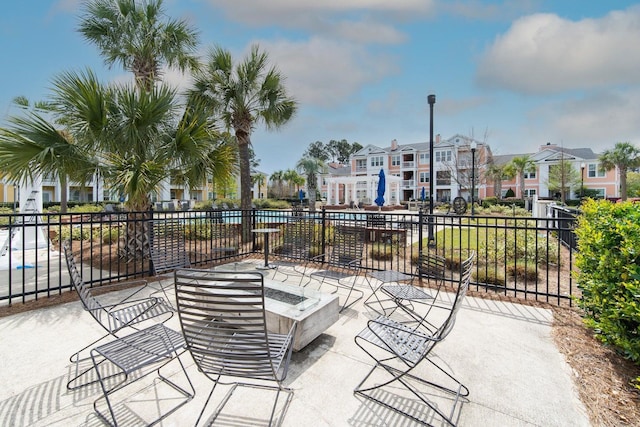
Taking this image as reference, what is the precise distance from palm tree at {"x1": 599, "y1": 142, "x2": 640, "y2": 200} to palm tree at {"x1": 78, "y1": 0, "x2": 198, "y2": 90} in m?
47.9

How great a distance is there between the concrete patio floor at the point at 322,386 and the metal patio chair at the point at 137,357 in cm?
6

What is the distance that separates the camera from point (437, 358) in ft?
10.4

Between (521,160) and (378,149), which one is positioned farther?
(378,149)

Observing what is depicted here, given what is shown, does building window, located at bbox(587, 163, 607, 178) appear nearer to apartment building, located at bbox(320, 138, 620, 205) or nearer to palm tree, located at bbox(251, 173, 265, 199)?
apartment building, located at bbox(320, 138, 620, 205)

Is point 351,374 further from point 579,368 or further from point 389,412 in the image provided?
point 579,368

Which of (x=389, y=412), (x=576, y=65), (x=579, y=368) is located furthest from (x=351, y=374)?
(x=576, y=65)

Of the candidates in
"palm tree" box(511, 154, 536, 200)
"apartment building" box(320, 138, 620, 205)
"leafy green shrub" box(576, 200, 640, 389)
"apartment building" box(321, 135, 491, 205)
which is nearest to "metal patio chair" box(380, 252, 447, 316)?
"leafy green shrub" box(576, 200, 640, 389)

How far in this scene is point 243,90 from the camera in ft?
32.9

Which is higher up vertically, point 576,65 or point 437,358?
point 576,65

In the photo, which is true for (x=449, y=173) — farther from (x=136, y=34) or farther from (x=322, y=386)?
(x=322, y=386)

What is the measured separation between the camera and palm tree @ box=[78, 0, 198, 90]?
8117 mm

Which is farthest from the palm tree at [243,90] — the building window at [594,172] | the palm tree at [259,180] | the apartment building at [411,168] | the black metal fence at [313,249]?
the building window at [594,172]

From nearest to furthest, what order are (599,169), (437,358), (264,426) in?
(264,426) → (437,358) → (599,169)

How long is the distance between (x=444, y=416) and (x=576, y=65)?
649 inches
